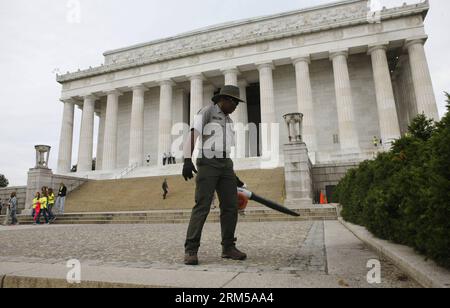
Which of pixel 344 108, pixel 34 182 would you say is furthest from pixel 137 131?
pixel 344 108

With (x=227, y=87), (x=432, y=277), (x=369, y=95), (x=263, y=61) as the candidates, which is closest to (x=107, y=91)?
(x=263, y=61)

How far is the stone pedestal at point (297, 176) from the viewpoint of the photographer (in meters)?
14.4

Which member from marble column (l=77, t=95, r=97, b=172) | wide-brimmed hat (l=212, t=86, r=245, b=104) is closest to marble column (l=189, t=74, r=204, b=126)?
marble column (l=77, t=95, r=97, b=172)

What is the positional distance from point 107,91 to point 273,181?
25.8 m

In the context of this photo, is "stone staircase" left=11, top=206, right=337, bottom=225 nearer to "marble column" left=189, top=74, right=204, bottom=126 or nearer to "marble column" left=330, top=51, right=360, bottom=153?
"marble column" left=330, top=51, right=360, bottom=153

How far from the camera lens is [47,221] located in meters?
14.4

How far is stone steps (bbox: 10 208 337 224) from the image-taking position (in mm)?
11273

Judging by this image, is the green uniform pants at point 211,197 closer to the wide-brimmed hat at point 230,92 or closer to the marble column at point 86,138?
the wide-brimmed hat at point 230,92

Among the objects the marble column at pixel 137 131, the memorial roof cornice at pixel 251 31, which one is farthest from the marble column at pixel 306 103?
the marble column at pixel 137 131

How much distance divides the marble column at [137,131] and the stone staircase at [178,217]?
18099 mm

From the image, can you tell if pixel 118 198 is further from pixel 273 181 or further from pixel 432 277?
pixel 432 277

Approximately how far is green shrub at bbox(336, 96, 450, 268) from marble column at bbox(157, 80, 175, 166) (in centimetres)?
2745
